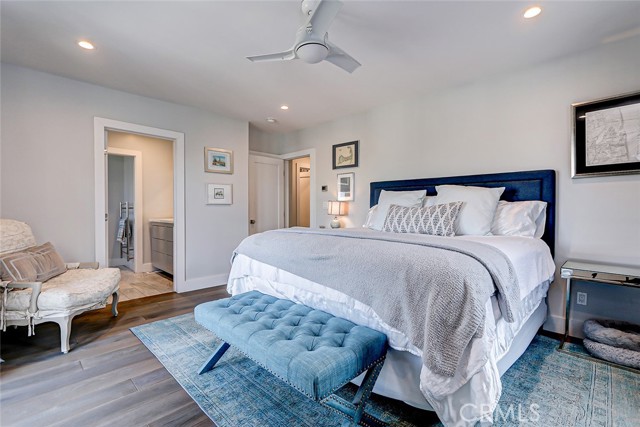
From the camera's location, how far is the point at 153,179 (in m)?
5.19

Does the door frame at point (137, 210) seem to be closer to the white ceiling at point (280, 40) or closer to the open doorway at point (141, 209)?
the open doorway at point (141, 209)

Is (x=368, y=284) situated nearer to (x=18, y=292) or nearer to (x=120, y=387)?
(x=120, y=387)

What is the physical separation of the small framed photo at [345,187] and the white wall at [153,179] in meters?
3.16

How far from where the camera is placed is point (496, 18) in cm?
208

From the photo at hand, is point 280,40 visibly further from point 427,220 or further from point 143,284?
point 143,284

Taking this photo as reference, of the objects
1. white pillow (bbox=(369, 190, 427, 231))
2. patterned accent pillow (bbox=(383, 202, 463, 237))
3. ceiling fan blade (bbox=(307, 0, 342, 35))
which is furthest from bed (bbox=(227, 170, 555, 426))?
ceiling fan blade (bbox=(307, 0, 342, 35))

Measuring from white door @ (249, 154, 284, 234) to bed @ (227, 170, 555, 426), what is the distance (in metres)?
2.45

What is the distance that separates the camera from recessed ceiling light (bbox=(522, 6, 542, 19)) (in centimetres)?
197

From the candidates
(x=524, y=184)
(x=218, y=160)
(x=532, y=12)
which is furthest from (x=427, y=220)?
(x=218, y=160)

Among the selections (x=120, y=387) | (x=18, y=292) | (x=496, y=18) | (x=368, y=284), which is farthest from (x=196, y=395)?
(x=496, y=18)

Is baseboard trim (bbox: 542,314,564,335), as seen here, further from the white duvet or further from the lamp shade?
the lamp shade

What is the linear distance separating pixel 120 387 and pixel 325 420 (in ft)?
4.35

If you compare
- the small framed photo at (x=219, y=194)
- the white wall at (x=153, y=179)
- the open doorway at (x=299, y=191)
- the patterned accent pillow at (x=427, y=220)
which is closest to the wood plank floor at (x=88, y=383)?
the small framed photo at (x=219, y=194)

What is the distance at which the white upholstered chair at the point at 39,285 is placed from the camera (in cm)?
218
